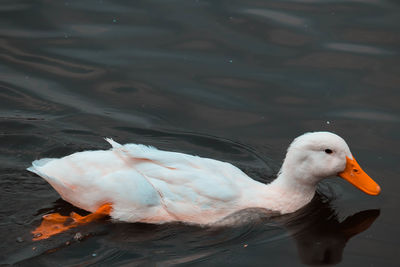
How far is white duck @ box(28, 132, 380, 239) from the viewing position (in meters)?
6.07

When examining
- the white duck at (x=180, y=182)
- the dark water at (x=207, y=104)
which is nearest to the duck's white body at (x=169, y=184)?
the white duck at (x=180, y=182)

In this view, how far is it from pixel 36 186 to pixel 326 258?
291 cm

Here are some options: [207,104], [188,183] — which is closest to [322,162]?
[188,183]

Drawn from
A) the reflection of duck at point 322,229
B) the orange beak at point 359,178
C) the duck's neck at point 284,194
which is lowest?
the reflection of duck at point 322,229

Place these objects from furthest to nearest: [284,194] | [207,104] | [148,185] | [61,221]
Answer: [207,104] → [284,194] → [61,221] → [148,185]

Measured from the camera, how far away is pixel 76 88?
839 cm

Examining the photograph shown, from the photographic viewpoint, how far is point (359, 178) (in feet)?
21.0

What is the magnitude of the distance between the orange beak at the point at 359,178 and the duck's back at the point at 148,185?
1.00 metres

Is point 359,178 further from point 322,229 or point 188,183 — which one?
point 188,183

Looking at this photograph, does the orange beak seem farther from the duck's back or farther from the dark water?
the duck's back

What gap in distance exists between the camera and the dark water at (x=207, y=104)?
5.95 meters

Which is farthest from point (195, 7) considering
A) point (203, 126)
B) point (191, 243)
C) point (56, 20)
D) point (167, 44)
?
point (191, 243)

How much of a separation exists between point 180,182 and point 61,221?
45.0 inches

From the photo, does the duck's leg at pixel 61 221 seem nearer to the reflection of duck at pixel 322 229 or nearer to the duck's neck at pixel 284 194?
the duck's neck at pixel 284 194
